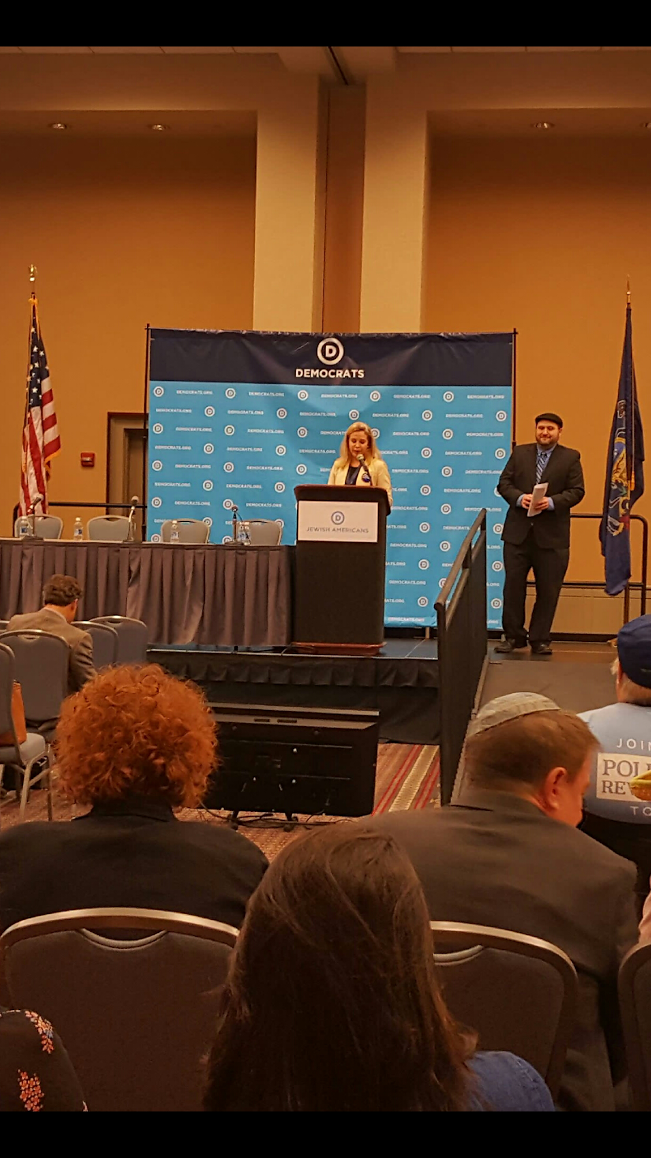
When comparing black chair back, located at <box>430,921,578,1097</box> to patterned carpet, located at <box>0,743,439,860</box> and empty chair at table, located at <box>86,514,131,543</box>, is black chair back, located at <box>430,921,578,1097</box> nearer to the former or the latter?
patterned carpet, located at <box>0,743,439,860</box>

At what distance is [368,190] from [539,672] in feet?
21.7

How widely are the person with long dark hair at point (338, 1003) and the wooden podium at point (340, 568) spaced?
694 centimetres

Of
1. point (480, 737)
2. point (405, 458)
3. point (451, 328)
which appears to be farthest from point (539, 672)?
point (451, 328)

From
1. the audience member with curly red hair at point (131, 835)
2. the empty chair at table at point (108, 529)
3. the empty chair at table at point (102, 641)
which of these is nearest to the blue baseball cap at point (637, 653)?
the audience member with curly red hair at point (131, 835)

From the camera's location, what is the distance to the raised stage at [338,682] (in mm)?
8000

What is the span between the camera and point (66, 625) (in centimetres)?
586

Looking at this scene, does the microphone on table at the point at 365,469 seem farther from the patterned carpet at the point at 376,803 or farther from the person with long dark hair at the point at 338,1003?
the person with long dark hair at the point at 338,1003

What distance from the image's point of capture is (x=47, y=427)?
1033cm

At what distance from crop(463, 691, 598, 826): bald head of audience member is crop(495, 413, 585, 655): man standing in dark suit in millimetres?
6214

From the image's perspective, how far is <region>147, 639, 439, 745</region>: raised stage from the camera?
26.2 ft

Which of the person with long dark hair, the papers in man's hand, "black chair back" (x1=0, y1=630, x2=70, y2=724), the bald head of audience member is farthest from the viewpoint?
the papers in man's hand

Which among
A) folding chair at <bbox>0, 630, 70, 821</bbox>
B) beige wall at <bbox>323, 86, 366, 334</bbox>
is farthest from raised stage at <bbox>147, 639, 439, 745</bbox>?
beige wall at <bbox>323, 86, 366, 334</bbox>

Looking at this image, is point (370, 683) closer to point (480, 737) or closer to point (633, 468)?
point (633, 468)

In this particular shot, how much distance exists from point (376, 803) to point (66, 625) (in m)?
1.78
